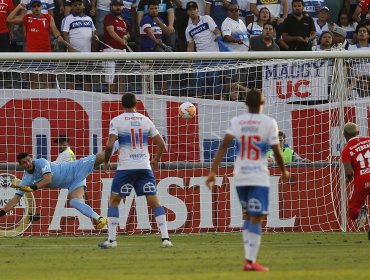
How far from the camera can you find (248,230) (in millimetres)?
13477

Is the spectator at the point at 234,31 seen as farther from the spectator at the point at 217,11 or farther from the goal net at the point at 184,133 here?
the goal net at the point at 184,133

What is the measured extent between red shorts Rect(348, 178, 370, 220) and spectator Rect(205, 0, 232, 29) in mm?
7761

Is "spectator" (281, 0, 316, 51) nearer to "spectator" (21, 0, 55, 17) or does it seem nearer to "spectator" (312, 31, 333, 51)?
"spectator" (312, 31, 333, 51)

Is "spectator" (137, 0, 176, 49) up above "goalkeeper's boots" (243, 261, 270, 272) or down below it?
above

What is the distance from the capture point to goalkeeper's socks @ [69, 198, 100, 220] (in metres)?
20.7

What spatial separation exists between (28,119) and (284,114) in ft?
17.2

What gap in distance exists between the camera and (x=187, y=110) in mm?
22047

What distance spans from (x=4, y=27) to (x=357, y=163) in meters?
9.05

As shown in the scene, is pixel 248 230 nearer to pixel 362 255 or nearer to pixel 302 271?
pixel 302 271

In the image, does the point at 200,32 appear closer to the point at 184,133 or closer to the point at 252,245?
the point at 184,133

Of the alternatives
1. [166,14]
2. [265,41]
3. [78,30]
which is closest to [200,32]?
[166,14]

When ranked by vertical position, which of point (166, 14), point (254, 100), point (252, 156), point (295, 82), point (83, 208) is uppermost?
point (166, 14)

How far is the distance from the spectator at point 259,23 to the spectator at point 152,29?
2039 millimetres

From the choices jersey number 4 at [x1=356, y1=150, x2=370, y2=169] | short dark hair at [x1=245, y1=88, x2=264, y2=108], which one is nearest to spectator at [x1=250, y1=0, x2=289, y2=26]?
jersey number 4 at [x1=356, y1=150, x2=370, y2=169]
